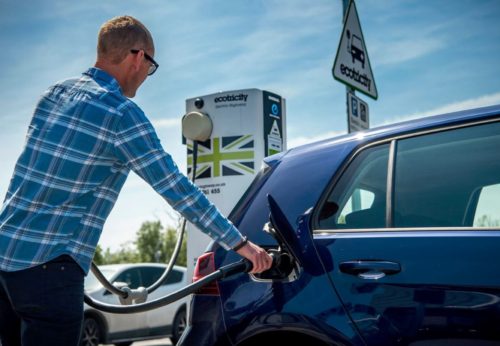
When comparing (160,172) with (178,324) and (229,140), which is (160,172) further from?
(178,324)

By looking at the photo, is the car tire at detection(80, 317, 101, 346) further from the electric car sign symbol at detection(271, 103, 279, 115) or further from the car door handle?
the car door handle

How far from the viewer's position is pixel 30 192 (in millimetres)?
1984

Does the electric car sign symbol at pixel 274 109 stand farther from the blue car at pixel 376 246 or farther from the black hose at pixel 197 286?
the black hose at pixel 197 286

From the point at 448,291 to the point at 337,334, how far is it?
0.42 metres

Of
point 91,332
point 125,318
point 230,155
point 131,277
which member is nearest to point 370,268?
point 230,155

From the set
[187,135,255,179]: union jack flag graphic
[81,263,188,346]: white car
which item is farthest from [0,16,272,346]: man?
[81,263,188,346]: white car

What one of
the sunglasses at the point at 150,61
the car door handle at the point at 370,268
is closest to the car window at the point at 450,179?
the car door handle at the point at 370,268

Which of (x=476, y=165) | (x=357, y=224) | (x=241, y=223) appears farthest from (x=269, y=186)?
(x=476, y=165)

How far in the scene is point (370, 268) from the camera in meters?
2.14

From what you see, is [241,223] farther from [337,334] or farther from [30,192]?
[30,192]

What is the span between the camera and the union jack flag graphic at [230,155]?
591 cm

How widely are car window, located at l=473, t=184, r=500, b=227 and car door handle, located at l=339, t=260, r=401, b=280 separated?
1.34ft

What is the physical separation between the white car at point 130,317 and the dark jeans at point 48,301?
681cm

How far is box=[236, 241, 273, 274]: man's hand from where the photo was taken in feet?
7.22
